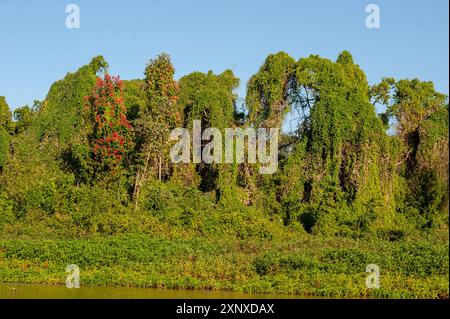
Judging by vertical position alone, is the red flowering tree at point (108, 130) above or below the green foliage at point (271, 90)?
below

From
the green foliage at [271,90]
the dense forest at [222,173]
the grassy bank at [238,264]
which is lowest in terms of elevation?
the grassy bank at [238,264]

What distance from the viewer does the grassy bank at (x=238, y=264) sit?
43.1 feet

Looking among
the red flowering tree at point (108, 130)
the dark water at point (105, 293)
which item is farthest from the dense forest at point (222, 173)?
the dark water at point (105, 293)

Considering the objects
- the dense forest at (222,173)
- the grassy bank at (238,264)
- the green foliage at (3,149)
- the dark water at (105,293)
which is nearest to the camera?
the dark water at (105,293)

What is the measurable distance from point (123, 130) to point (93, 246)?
4677 mm

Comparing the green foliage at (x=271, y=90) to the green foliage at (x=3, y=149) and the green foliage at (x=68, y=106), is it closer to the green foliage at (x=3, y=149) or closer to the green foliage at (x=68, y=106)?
the green foliage at (x=68, y=106)

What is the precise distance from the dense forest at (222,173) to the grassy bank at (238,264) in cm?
9

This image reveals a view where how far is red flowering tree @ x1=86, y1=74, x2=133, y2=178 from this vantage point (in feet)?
63.2

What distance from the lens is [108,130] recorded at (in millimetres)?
19297

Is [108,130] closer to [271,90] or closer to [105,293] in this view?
[271,90]

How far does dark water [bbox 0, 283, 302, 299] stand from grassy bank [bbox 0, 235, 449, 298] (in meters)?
0.45

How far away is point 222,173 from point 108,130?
3771 millimetres

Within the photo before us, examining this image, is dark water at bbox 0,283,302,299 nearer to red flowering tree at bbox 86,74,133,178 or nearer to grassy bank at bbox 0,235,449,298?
grassy bank at bbox 0,235,449,298
